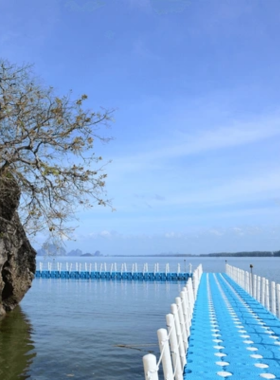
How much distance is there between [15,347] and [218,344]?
7920 millimetres

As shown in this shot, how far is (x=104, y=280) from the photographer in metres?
45.0

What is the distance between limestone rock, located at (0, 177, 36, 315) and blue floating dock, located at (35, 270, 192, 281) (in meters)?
25.4

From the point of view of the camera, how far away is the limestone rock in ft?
56.3

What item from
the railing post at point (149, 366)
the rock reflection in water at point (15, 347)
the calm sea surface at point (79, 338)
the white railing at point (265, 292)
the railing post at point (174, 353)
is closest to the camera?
the railing post at point (149, 366)

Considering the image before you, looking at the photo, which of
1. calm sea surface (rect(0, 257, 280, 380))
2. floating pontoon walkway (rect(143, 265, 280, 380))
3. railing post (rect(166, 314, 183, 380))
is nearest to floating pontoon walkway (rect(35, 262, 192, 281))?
calm sea surface (rect(0, 257, 280, 380))

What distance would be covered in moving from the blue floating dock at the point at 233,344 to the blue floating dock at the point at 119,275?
3009 cm

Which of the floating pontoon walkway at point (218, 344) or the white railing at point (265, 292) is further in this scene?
the white railing at point (265, 292)

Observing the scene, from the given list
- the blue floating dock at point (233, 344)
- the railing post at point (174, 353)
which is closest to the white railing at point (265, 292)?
the blue floating dock at point (233, 344)

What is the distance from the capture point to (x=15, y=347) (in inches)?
546

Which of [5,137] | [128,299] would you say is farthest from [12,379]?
[128,299]

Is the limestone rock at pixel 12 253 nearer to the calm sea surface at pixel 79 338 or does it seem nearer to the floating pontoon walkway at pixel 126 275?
the calm sea surface at pixel 79 338

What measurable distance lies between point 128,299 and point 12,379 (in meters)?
17.8

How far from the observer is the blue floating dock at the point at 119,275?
146 ft

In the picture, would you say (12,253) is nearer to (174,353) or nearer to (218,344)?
(218,344)
